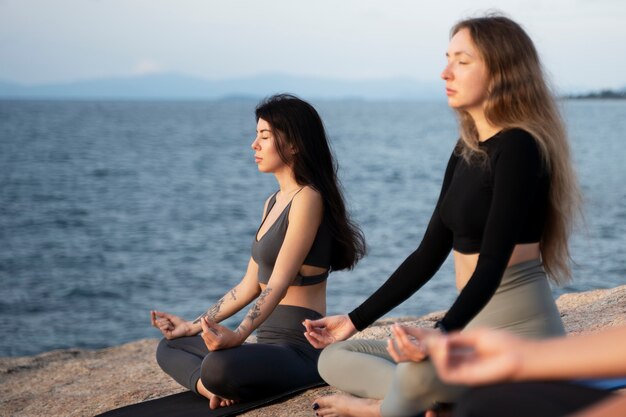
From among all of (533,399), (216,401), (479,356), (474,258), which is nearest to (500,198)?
(474,258)

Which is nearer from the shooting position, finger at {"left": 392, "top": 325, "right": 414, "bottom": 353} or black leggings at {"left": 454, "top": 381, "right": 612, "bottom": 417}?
black leggings at {"left": 454, "top": 381, "right": 612, "bottom": 417}

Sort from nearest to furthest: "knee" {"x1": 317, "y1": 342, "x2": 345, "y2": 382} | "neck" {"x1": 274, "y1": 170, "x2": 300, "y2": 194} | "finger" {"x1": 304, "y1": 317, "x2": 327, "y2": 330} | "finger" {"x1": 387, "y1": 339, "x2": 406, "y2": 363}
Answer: "finger" {"x1": 387, "y1": 339, "x2": 406, "y2": 363}
"finger" {"x1": 304, "y1": 317, "x2": 327, "y2": 330}
"knee" {"x1": 317, "y1": 342, "x2": 345, "y2": 382}
"neck" {"x1": 274, "y1": 170, "x2": 300, "y2": 194}

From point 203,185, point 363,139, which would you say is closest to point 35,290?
point 203,185

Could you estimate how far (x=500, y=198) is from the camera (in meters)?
3.41

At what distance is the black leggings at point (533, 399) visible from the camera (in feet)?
6.35

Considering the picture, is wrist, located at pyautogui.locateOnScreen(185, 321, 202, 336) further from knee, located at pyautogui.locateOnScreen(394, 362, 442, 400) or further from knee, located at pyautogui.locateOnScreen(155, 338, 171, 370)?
knee, located at pyautogui.locateOnScreen(394, 362, 442, 400)

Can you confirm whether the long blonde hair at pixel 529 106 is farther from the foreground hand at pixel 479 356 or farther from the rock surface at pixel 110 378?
the foreground hand at pixel 479 356

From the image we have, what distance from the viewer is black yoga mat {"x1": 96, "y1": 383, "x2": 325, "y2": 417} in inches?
177

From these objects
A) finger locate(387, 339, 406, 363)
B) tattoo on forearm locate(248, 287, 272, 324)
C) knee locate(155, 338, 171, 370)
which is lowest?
knee locate(155, 338, 171, 370)

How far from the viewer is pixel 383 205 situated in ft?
96.4

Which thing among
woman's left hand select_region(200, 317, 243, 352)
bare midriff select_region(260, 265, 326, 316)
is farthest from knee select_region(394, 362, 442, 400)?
bare midriff select_region(260, 265, 326, 316)

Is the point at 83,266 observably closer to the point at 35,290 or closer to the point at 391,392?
the point at 35,290

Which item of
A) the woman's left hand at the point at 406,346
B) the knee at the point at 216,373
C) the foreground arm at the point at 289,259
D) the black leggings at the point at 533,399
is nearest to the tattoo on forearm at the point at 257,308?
the foreground arm at the point at 289,259

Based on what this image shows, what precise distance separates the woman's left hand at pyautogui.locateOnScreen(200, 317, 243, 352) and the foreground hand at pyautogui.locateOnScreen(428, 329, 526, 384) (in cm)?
296
